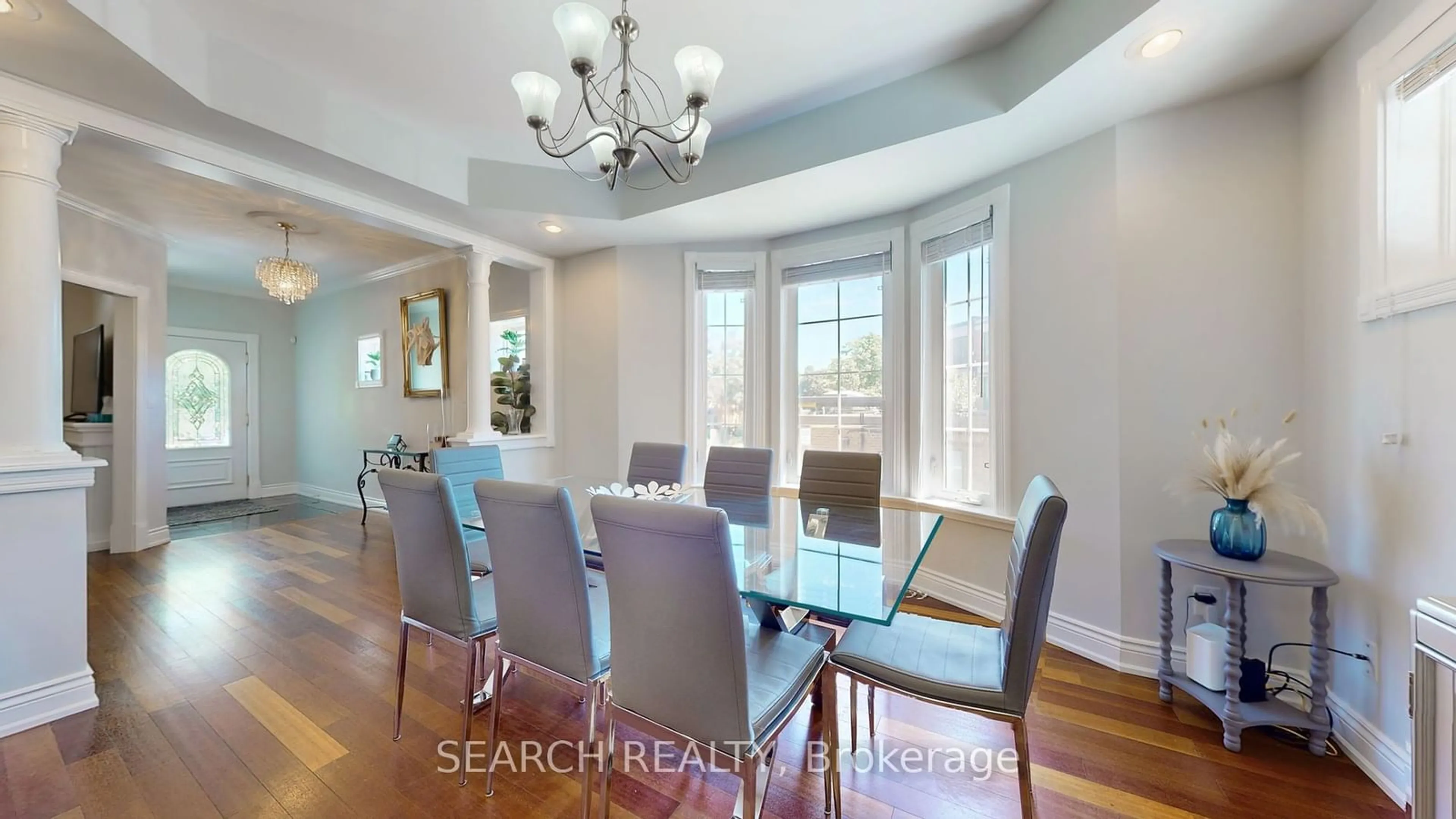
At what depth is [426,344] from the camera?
5.12 metres

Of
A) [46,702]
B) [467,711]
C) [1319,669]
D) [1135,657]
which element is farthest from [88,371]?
[1319,669]

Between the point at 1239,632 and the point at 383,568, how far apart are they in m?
4.73

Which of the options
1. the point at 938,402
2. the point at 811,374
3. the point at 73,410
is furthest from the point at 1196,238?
the point at 73,410

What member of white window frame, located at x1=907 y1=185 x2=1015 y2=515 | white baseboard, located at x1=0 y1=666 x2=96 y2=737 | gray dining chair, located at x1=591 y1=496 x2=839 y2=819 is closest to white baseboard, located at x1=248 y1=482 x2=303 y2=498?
white baseboard, located at x1=0 y1=666 x2=96 y2=737

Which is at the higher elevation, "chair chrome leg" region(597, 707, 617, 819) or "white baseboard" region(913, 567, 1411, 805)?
"chair chrome leg" region(597, 707, 617, 819)

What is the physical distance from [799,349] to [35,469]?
3.71 meters

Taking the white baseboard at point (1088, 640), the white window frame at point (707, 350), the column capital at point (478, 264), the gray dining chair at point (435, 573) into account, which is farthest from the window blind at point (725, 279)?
the gray dining chair at point (435, 573)

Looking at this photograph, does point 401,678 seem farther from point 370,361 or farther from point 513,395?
point 370,361

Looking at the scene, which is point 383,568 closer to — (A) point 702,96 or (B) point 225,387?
(A) point 702,96

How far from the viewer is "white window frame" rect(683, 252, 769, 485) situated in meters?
3.87

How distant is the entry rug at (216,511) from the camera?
5.21 metres

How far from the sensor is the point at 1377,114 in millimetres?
1627

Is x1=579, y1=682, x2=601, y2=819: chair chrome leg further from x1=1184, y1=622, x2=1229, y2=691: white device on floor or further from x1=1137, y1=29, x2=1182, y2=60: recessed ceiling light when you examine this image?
x1=1137, y1=29, x2=1182, y2=60: recessed ceiling light

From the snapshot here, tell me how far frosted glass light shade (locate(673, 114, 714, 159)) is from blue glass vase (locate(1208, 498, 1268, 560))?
93.3 inches
